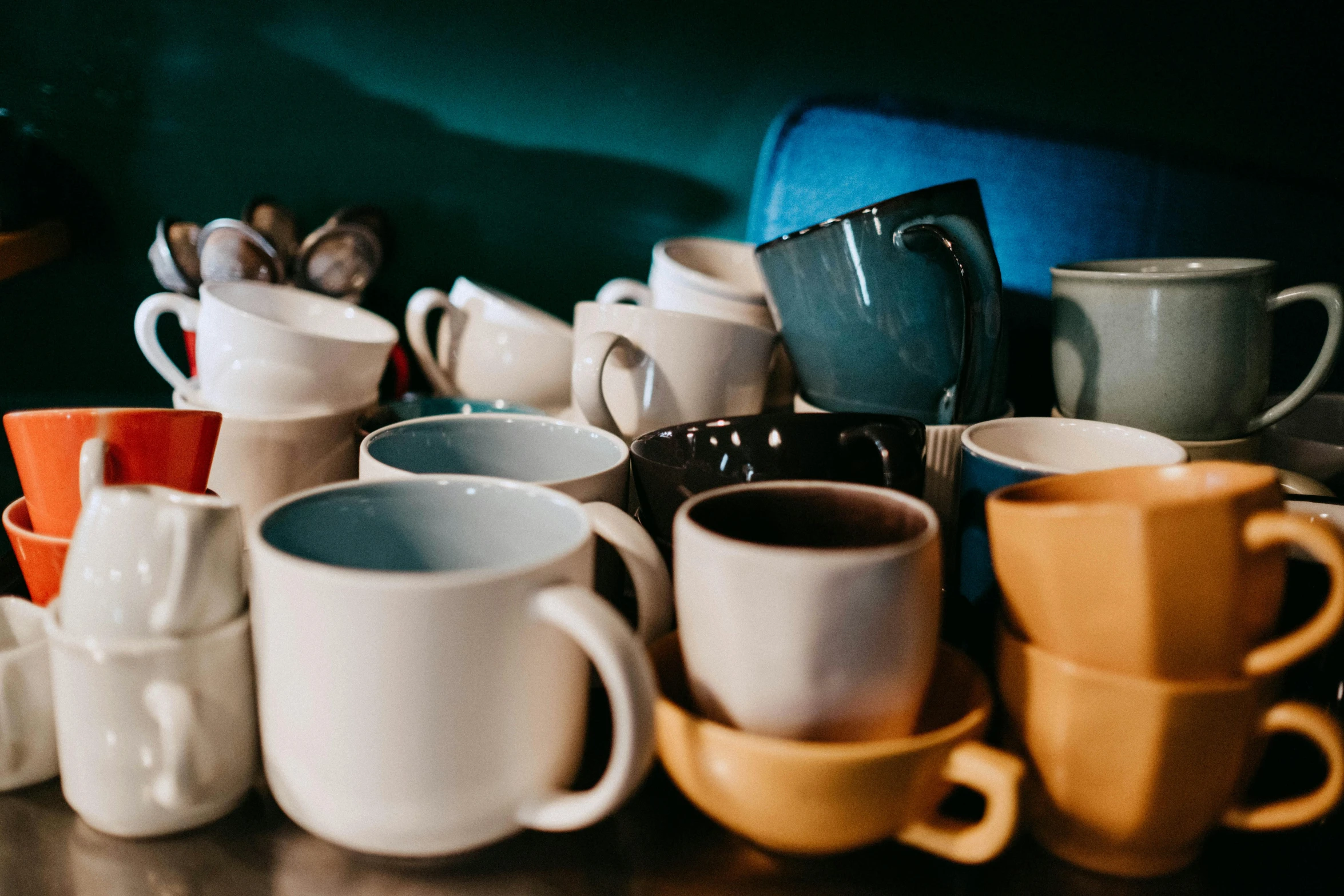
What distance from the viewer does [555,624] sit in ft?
1.31

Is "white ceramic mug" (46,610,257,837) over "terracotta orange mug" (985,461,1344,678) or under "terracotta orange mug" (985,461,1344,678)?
under

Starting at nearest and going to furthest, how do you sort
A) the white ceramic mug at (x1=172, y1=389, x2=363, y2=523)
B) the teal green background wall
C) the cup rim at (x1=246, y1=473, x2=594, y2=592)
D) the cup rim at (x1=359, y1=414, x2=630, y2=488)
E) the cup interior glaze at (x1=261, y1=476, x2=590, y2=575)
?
the cup rim at (x1=246, y1=473, x2=594, y2=592) < the cup interior glaze at (x1=261, y1=476, x2=590, y2=575) < the cup rim at (x1=359, y1=414, x2=630, y2=488) < the white ceramic mug at (x1=172, y1=389, x2=363, y2=523) < the teal green background wall

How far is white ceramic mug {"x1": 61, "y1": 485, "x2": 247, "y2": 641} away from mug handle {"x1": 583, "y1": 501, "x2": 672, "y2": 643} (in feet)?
0.59

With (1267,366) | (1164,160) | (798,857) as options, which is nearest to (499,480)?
(798,857)

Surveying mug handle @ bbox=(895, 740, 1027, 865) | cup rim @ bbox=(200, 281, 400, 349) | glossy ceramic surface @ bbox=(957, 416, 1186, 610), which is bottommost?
mug handle @ bbox=(895, 740, 1027, 865)

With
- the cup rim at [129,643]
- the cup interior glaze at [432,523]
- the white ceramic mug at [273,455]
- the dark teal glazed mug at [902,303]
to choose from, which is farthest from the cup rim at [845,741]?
the white ceramic mug at [273,455]

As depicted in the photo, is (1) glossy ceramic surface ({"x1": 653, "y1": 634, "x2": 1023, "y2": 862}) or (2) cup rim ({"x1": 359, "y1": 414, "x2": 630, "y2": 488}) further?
(2) cup rim ({"x1": 359, "y1": 414, "x2": 630, "y2": 488})

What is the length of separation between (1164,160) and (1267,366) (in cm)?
47

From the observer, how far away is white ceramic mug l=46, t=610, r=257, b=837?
0.42 m

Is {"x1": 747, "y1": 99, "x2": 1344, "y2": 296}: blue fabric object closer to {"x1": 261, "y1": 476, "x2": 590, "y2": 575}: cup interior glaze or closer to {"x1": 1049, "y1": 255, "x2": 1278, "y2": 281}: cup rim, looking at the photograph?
{"x1": 1049, "y1": 255, "x2": 1278, "y2": 281}: cup rim

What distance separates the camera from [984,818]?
0.42 m

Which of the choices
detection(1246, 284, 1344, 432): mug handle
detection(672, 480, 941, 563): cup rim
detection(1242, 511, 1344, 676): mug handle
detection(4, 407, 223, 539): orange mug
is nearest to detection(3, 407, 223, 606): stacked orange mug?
detection(4, 407, 223, 539): orange mug

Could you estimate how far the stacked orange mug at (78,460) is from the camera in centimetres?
54

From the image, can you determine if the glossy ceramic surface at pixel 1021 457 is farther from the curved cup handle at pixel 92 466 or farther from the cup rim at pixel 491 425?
the curved cup handle at pixel 92 466
